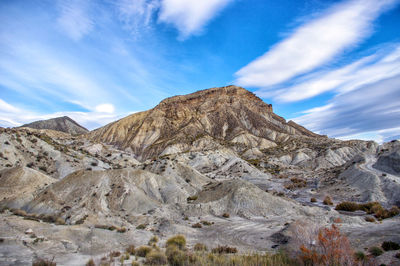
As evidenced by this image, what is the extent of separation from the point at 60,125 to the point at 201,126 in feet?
347

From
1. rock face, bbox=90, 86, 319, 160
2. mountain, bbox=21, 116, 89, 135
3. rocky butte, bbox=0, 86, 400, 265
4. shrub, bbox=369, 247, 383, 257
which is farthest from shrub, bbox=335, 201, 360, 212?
mountain, bbox=21, 116, 89, 135

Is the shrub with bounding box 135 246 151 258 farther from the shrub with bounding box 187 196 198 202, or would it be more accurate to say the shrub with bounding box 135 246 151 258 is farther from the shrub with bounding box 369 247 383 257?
the shrub with bounding box 187 196 198 202

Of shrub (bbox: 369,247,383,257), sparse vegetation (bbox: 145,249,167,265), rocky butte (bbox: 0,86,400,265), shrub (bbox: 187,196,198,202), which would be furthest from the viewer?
shrub (bbox: 187,196,198,202)

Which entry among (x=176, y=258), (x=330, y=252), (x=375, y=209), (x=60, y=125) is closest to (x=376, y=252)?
(x=330, y=252)

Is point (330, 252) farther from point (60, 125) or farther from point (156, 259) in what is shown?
point (60, 125)

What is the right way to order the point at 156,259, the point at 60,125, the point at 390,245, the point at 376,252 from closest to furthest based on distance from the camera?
1. the point at 376,252
2. the point at 156,259
3. the point at 390,245
4. the point at 60,125

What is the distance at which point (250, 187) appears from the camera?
81.8 feet

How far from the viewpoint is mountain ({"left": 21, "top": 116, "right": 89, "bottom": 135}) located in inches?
6147

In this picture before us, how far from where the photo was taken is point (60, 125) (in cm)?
16262

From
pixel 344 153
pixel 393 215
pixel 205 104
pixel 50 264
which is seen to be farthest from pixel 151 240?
pixel 205 104

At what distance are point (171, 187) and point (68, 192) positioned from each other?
33.8ft

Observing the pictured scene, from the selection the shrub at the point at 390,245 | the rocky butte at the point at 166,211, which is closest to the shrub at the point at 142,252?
the rocky butte at the point at 166,211

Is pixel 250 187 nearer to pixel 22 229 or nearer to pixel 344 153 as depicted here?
pixel 22 229

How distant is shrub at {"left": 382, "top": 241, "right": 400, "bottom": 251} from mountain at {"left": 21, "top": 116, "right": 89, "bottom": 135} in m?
173
